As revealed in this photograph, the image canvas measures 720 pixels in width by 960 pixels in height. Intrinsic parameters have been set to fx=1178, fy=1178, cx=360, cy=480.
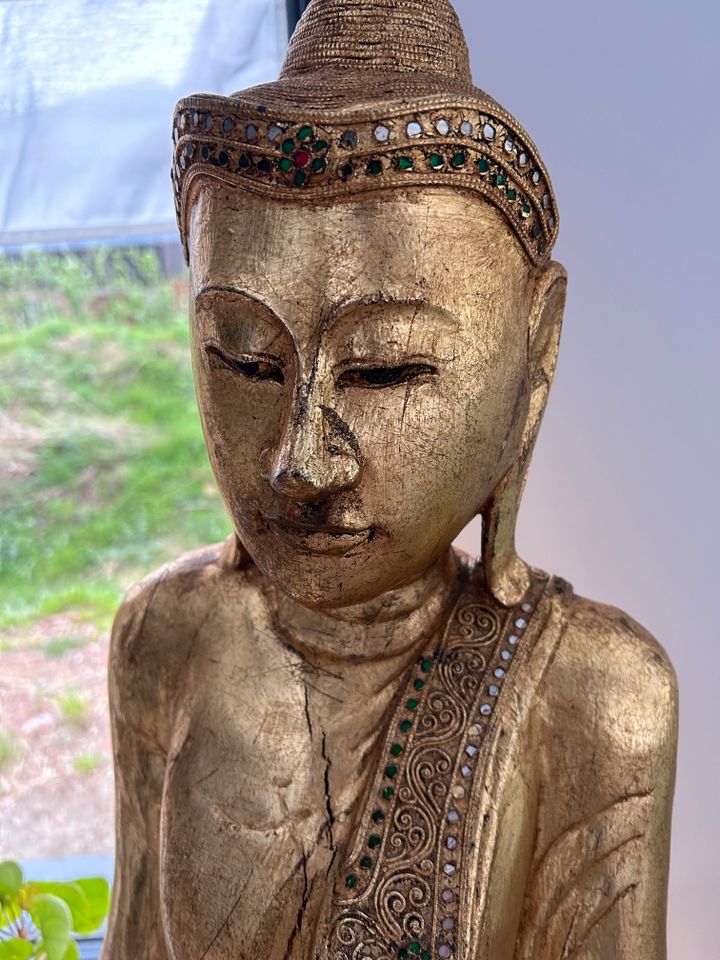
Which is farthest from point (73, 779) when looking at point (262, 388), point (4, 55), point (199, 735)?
point (262, 388)

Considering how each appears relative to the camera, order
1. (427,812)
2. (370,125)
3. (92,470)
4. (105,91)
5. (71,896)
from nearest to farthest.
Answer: (370,125), (427,812), (71,896), (105,91), (92,470)

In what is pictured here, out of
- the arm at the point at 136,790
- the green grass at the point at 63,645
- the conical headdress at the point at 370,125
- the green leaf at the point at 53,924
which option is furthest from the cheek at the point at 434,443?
the green grass at the point at 63,645

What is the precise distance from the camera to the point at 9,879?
1.34 m

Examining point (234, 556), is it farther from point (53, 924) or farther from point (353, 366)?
point (53, 924)

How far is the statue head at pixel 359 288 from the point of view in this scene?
2.97 feet

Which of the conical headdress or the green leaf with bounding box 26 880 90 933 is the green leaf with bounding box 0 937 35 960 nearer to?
the green leaf with bounding box 26 880 90 933

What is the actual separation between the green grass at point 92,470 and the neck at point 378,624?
0.91 m

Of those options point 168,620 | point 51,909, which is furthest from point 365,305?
point 51,909

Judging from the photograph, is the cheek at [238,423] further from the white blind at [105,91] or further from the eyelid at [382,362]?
the white blind at [105,91]

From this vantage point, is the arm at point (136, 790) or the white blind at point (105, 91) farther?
the white blind at point (105, 91)

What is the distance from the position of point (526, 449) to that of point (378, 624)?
0.71 feet

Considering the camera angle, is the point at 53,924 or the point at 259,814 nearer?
the point at 259,814

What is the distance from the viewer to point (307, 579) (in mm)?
974

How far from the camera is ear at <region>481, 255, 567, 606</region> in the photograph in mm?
1025
